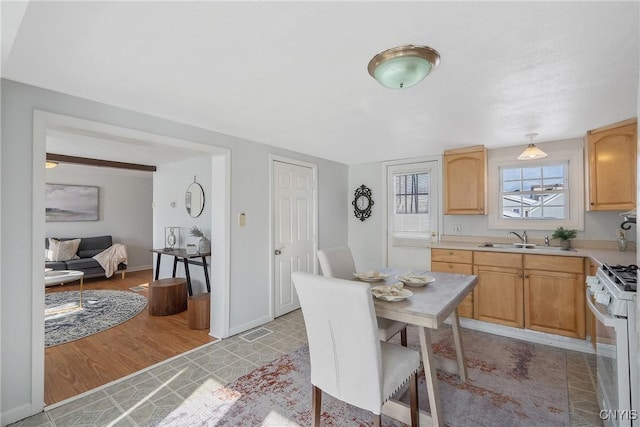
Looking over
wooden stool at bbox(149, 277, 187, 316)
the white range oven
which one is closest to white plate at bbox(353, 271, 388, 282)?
the white range oven

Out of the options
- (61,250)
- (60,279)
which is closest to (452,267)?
(60,279)

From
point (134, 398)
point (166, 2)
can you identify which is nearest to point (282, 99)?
point (166, 2)

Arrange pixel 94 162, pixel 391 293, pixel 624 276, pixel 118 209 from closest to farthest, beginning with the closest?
pixel 624 276 < pixel 391 293 < pixel 94 162 < pixel 118 209

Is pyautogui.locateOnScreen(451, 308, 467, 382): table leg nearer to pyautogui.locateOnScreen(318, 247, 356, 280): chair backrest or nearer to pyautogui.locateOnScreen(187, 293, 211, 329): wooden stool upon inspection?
pyautogui.locateOnScreen(318, 247, 356, 280): chair backrest

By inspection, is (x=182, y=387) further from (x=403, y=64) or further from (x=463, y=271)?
(x=463, y=271)

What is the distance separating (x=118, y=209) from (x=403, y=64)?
7340mm

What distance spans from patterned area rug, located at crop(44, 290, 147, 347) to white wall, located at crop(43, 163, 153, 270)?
1836 millimetres

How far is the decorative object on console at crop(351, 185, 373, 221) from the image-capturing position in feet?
15.8

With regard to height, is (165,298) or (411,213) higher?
(411,213)

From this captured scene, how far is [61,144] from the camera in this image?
382cm

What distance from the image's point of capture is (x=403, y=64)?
1554mm

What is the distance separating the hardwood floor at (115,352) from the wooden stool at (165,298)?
0.28 ft

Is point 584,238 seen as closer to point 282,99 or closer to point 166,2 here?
point 282,99

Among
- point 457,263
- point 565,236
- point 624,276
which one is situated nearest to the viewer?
point 624,276
